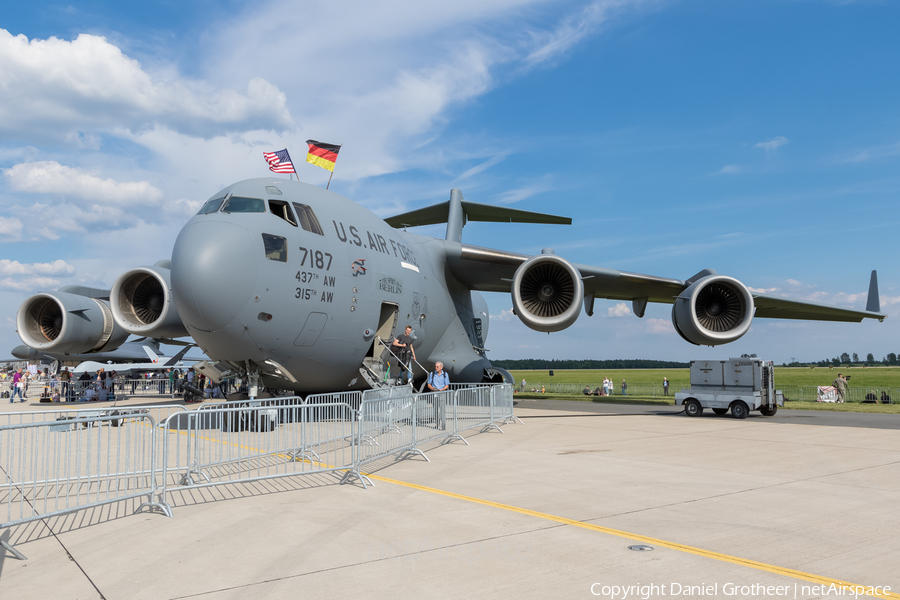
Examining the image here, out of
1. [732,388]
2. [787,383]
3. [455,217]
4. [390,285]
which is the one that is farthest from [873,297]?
[787,383]

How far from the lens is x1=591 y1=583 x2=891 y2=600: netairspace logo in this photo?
12.6 feet

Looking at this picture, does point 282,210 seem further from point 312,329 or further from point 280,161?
point 280,161

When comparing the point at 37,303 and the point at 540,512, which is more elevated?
the point at 37,303

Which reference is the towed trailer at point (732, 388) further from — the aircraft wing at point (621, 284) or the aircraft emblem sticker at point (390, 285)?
the aircraft emblem sticker at point (390, 285)

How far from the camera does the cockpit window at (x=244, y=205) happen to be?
36.1ft

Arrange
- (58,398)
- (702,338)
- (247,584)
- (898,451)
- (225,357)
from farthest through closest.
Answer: (58,398) → (702,338) → (225,357) → (898,451) → (247,584)

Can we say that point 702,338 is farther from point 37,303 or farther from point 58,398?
point 58,398

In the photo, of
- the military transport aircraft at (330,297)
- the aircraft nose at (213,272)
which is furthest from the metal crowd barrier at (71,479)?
the military transport aircraft at (330,297)

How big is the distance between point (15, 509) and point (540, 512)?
548 cm

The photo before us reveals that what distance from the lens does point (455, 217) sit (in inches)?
863

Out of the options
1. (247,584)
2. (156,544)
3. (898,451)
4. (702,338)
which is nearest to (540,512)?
(247,584)

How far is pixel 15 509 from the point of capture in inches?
255

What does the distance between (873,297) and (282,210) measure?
18628mm

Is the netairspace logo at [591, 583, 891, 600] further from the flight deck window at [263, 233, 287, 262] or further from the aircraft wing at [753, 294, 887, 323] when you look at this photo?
the aircraft wing at [753, 294, 887, 323]
